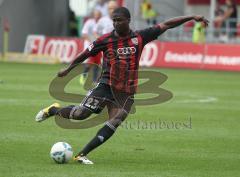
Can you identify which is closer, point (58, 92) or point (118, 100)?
point (118, 100)

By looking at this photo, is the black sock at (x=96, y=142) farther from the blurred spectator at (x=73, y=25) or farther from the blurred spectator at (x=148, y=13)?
the blurred spectator at (x=73, y=25)

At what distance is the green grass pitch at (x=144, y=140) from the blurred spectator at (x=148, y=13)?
16408 mm

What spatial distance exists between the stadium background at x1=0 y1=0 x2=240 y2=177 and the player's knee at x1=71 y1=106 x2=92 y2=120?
0.61 m

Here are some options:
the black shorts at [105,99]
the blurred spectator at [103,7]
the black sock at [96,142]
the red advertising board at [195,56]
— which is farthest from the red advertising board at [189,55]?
the black sock at [96,142]

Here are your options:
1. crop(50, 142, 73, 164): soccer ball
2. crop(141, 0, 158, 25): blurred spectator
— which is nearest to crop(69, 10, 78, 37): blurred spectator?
crop(141, 0, 158, 25): blurred spectator

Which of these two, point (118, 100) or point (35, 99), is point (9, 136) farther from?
point (35, 99)

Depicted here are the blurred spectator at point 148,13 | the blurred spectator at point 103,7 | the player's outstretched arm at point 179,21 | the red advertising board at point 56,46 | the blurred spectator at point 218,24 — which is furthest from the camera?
the blurred spectator at point 148,13

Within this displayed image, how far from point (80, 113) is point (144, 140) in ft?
7.46

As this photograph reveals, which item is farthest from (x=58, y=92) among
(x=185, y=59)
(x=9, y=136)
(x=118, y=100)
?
A: (x=185, y=59)

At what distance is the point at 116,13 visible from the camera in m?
10.9

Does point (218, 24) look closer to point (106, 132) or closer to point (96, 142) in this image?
point (106, 132)

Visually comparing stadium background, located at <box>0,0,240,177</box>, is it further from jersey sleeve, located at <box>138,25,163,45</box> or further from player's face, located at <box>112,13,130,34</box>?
player's face, located at <box>112,13,130,34</box>

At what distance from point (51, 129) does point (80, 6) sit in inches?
1178

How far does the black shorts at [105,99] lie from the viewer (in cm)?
1114
